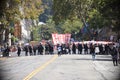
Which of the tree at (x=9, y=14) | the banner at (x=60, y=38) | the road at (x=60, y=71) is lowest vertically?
the road at (x=60, y=71)

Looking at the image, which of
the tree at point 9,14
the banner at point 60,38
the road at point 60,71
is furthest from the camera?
the banner at point 60,38

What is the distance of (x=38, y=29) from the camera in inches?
5276

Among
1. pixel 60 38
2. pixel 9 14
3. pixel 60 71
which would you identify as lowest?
pixel 60 71

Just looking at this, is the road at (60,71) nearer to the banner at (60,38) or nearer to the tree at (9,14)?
the tree at (9,14)

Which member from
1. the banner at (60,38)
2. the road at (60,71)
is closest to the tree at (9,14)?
the banner at (60,38)

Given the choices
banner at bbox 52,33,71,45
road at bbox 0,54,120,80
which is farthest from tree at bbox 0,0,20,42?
road at bbox 0,54,120,80

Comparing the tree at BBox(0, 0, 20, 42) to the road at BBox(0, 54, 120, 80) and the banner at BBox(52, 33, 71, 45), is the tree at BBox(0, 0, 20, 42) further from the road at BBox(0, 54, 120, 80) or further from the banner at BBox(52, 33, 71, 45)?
the road at BBox(0, 54, 120, 80)

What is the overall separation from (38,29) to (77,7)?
42.1 meters

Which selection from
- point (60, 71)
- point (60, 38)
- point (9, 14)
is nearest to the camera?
point (60, 71)

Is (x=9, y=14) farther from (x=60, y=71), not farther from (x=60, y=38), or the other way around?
(x=60, y=71)

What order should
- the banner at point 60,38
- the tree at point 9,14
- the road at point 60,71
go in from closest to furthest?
the road at point 60,71 → the tree at point 9,14 → the banner at point 60,38

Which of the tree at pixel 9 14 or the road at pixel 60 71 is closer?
the road at pixel 60 71

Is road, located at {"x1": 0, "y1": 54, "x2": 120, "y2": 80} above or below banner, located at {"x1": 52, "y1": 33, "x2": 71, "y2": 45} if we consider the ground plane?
below

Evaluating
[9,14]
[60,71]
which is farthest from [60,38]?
[60,71]
